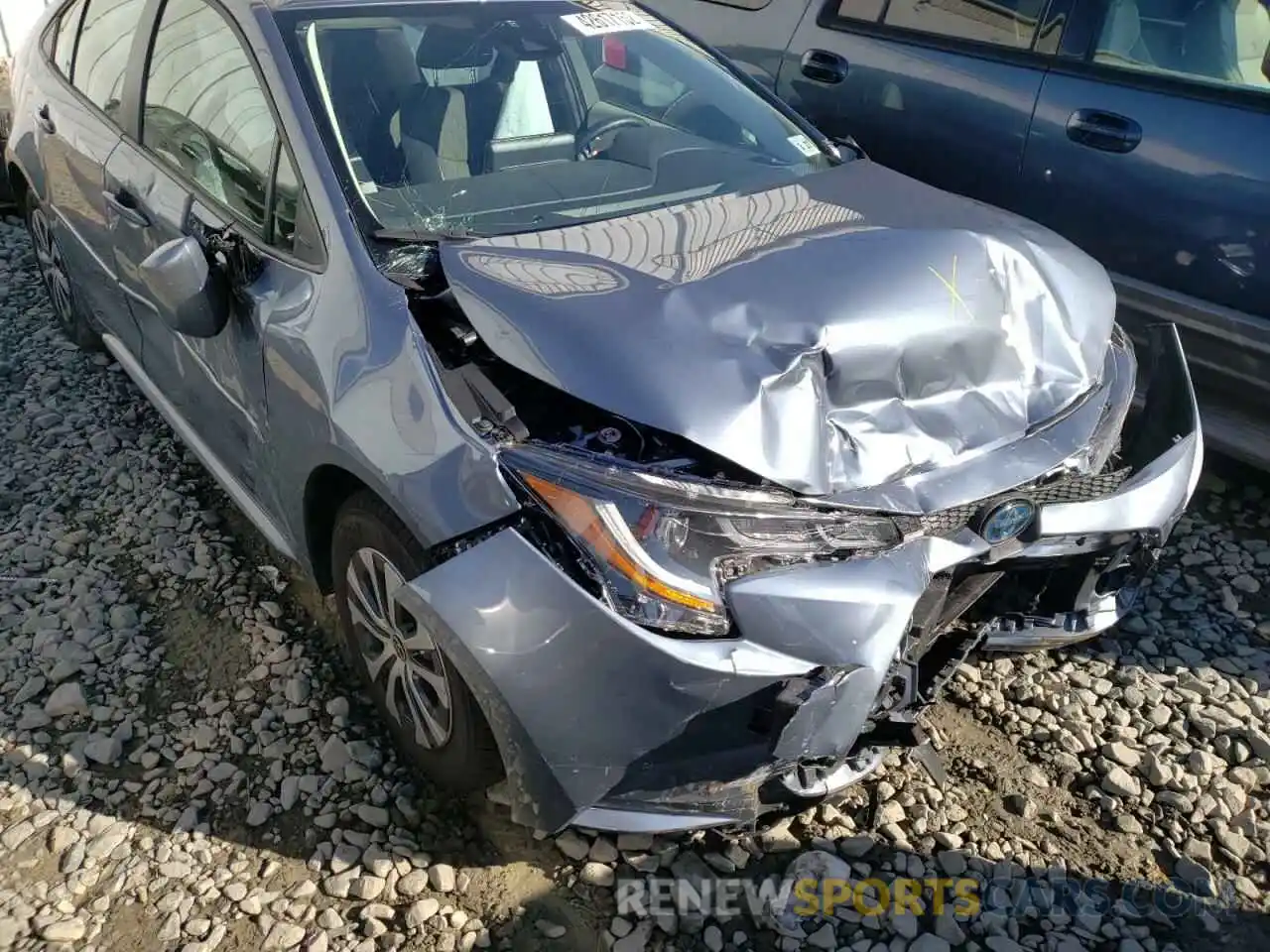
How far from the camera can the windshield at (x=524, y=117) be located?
8.21ft

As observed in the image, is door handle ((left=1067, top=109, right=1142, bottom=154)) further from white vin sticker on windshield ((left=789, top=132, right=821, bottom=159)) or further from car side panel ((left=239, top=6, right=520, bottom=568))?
car side panel ((left=239, top=6, right=520, bottom=568))

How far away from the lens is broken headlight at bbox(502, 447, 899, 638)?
5.97 feet

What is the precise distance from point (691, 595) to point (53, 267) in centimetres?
358

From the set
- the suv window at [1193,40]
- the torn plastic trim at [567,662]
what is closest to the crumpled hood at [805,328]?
the torn plastic trim at [567,662]

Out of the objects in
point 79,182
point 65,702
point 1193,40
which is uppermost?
point 1193,40

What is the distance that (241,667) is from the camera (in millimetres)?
2773

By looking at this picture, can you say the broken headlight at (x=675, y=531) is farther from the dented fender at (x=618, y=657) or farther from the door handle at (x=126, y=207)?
the door handle at (x=126, y=207)

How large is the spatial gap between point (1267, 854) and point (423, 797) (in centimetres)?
187

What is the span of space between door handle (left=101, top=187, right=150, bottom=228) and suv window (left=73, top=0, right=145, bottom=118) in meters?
0.37

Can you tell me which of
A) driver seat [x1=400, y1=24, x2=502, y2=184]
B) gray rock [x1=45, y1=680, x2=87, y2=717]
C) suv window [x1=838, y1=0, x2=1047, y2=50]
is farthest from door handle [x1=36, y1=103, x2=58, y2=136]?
suv window [x1=838, y1=0, x2=1047, y2=50]

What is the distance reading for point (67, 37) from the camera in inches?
148

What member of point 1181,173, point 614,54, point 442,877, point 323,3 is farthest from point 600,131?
point 442,877

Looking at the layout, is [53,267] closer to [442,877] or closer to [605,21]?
[605,21]

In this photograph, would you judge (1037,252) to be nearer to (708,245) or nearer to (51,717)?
(708,245)
